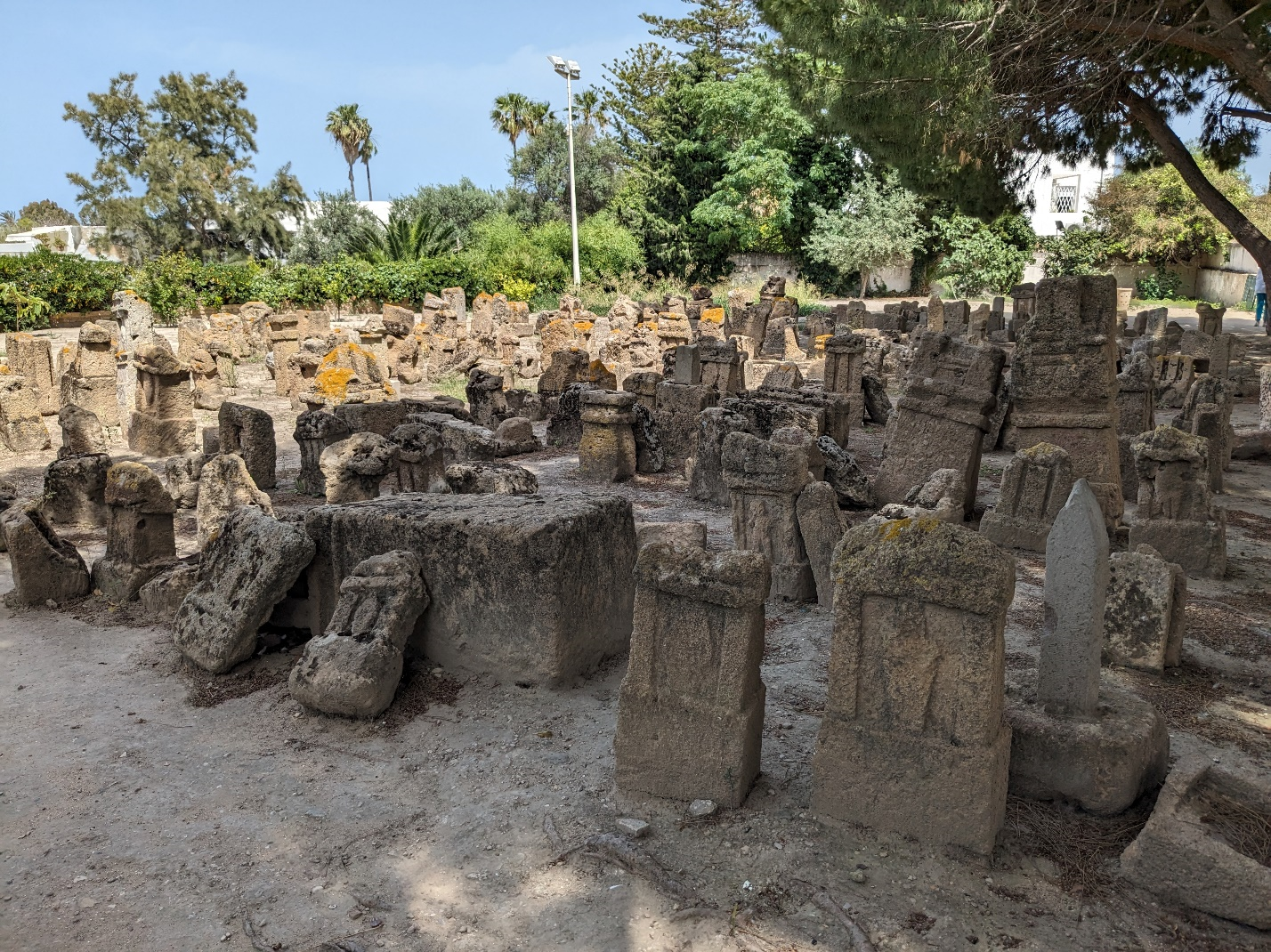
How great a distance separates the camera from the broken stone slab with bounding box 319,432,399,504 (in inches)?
341

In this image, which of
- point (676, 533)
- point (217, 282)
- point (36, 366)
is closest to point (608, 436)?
point (676, 533)

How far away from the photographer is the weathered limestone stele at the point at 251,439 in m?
10.5

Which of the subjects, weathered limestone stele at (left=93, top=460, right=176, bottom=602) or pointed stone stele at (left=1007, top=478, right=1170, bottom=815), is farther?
weathered limestone stele at (left=93, top=460, right=176, bottom=602)

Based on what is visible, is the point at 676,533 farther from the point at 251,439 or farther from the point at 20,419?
the point at 20,419

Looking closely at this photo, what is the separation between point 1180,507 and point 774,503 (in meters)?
3.25

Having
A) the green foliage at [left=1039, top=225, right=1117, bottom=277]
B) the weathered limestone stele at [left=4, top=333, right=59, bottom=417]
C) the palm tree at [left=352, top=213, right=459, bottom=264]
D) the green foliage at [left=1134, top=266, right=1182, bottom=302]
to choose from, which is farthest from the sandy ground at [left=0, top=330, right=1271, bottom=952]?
the green foliage at [left=1134, top=266, right=1182, bottom=302]

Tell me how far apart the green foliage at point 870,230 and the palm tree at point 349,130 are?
33.6 m

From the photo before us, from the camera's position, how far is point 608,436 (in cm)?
1124

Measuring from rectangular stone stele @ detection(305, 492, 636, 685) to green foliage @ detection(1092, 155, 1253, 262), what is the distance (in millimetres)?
35121

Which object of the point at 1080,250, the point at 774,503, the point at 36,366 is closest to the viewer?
the point at 774,503

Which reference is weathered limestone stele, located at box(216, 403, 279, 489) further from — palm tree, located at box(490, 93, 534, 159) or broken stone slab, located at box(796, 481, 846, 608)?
palm tree, located at box(490, 93, 534, 159)

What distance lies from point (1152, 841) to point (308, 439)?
345 inches

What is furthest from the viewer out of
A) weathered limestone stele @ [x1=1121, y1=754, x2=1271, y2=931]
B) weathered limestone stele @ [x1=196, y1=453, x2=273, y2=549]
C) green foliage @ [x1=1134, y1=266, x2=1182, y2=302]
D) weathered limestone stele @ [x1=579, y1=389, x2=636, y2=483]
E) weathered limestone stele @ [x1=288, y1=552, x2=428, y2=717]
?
green foliage @ [x1=1134, y1=266, x2=1182, y2=302]

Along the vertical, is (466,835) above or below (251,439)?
below
